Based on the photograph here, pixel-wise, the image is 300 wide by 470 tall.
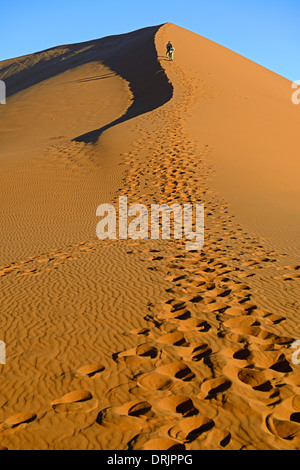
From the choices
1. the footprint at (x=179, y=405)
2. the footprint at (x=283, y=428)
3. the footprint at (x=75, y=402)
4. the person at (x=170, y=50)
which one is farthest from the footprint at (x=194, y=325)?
the person at (x=170, y=50)

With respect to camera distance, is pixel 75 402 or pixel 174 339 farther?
pixel 174 339

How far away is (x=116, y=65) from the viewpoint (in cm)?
3272

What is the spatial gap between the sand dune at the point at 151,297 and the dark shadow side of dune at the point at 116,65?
13.4 feet

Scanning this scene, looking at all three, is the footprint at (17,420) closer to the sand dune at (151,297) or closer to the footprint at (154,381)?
the sand dune at (151,297)

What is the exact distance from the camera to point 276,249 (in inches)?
286

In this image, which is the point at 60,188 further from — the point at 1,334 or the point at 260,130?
the point at 260,130

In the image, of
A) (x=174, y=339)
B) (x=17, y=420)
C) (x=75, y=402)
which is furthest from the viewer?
(x=174, y=339)

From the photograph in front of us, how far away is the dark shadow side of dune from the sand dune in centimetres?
409

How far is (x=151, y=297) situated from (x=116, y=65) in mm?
31411

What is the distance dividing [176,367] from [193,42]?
36720 millimetres

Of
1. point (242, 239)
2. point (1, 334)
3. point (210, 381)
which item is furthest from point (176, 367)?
point (242, 239)

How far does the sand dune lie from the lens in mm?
2979

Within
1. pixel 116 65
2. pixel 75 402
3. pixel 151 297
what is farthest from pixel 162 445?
pixel 116 65

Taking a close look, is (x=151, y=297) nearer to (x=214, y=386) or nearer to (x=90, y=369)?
(x=90, y=369)
